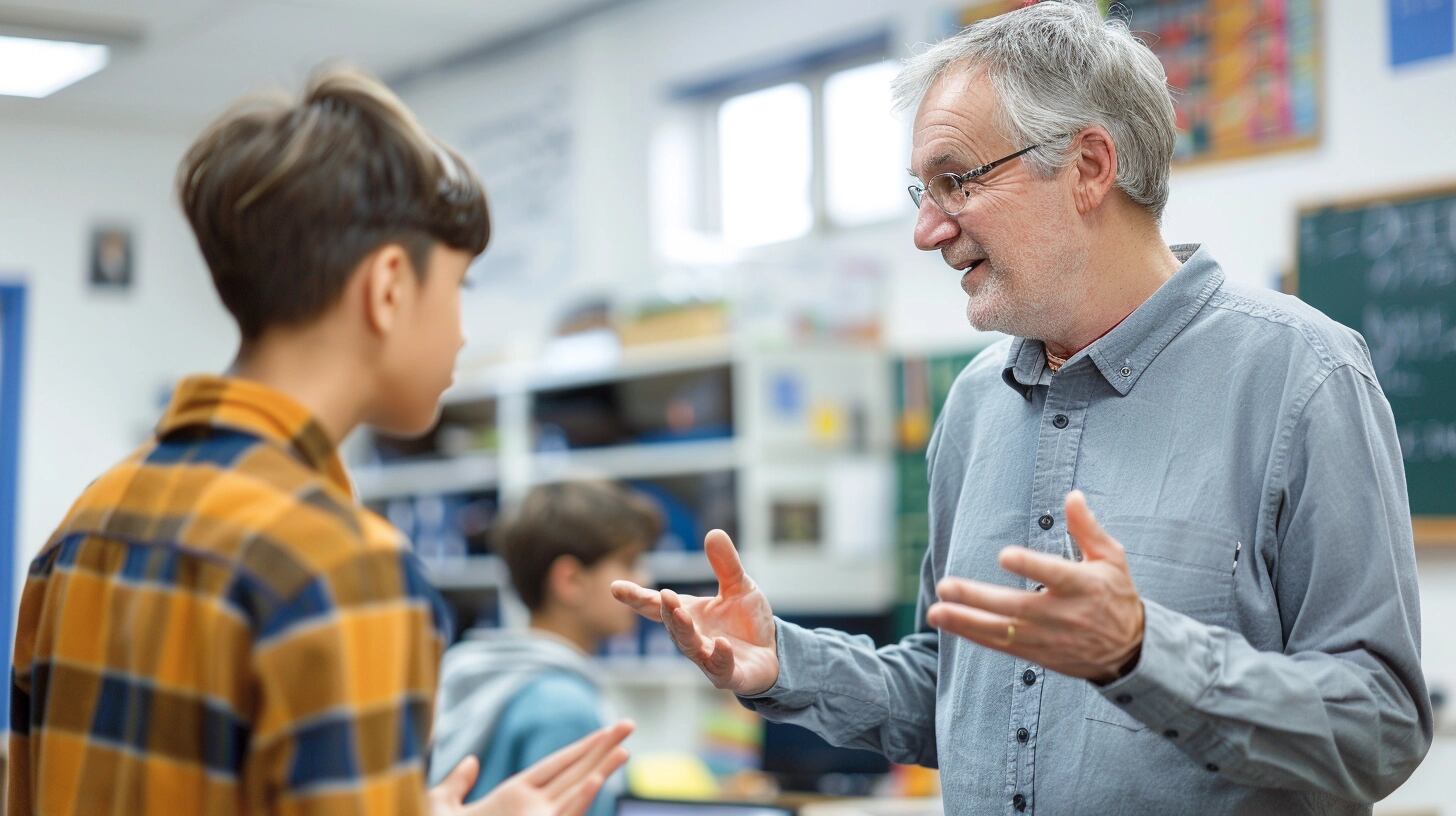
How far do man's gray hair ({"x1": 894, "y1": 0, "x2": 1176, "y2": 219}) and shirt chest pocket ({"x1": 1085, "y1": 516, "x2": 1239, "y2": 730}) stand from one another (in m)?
0.38

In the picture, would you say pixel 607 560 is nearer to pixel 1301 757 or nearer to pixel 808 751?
pixel 808 751

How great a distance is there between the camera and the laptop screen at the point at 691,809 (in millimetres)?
2455

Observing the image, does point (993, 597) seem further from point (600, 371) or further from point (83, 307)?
A: point (83, 307)

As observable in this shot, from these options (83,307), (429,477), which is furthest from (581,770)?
(83,307)

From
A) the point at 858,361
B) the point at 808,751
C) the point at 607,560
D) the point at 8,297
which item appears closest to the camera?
the point at 607,560

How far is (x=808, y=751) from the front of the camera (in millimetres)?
4426

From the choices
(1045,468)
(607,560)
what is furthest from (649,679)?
(1045,468)

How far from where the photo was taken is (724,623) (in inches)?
62.1

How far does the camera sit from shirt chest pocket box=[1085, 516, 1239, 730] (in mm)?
1417

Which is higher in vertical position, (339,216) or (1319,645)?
(339,216)

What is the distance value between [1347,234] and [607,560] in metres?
2.12

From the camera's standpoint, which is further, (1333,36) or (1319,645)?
(1333,36)

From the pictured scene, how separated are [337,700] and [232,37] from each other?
6.15 m

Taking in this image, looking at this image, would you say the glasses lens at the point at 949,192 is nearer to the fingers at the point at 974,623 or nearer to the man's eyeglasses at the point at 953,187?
the man's eyeglasses at the point at 953,187
